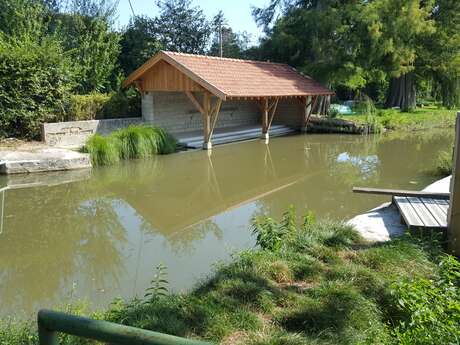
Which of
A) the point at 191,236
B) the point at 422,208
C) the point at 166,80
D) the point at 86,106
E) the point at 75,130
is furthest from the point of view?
the point at 166,80

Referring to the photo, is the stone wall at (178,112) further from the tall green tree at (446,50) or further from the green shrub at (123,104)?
the tall green tree at (446,50)

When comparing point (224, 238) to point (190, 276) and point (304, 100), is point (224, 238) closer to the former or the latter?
point (190, 276)

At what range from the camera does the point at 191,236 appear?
6051 mm

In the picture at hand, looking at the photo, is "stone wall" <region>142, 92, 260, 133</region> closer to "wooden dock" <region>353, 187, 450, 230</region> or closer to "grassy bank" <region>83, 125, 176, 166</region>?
"grassy bank" <region>83, 125, 176, 166</region>

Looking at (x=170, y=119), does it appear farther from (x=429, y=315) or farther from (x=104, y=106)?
(x=429, y=315)

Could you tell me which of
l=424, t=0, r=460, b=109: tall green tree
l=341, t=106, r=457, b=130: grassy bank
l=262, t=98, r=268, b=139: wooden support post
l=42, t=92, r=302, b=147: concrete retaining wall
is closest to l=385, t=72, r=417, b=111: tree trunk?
l=424, t=0, r=460, b=109: tall green tree

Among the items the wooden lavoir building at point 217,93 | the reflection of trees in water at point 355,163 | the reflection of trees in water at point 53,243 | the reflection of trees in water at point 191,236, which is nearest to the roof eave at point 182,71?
the wooden lavoir building at point 217,93

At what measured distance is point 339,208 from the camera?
7.31 metres

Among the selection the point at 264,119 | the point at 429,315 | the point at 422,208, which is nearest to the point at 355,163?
the point at 264,119

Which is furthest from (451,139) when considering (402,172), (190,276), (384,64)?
(190,276)

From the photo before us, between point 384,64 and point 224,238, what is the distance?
52.7ft

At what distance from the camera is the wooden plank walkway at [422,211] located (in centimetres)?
488

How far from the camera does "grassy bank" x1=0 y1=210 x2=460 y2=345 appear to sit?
2562 mm

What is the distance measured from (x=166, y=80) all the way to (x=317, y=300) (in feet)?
36.8
